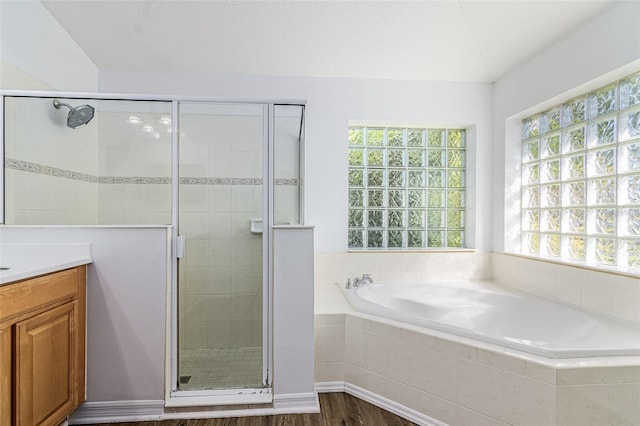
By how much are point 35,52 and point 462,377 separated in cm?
305

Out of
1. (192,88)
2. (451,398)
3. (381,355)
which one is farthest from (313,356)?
(192,88)

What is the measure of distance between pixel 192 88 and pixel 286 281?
1879 millimetres

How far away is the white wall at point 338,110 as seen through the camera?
2.66 m

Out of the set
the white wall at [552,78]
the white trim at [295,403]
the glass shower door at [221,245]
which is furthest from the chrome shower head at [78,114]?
the white wall at [552,78]

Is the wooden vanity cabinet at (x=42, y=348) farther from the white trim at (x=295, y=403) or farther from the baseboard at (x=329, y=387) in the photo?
the baseboard at (x=329, y=387)

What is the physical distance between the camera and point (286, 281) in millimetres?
1749

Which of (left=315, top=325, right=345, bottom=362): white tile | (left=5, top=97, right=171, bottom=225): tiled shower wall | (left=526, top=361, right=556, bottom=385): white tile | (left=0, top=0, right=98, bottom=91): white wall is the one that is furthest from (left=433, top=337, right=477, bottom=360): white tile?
(left=0, top=0, right=98, bottom=91): white wall

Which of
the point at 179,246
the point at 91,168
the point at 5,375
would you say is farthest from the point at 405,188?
the point at 5,375

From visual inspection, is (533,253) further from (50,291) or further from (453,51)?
(50,291)

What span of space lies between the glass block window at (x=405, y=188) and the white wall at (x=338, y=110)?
187 mm

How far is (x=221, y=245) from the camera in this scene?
5.98 feet

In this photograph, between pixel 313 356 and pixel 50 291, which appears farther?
pixel 313 356

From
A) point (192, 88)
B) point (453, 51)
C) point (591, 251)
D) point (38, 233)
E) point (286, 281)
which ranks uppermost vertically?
point (453, 51)

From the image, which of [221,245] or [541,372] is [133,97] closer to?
[221,245]
